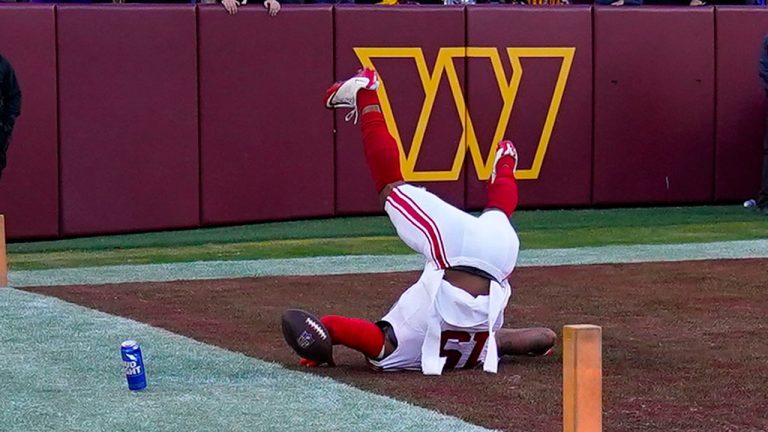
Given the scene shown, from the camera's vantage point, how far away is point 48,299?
9453mm

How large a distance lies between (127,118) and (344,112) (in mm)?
2050

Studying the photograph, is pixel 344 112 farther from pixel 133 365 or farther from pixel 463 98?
pixel 133 365

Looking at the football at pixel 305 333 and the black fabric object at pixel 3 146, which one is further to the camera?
the black fabric object at pixel 3 146

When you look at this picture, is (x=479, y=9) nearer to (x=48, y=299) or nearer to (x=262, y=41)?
(x=262, y=41)

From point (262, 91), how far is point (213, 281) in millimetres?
4174

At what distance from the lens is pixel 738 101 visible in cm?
1608

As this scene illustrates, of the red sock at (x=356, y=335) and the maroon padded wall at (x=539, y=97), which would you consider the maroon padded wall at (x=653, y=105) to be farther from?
the red sock at (x=356, y=335)

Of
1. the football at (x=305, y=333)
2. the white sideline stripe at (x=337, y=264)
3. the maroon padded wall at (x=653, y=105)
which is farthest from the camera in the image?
the maroon padded wall at (x=653, y=105)

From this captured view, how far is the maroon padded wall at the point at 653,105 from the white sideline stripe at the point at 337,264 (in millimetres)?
3201

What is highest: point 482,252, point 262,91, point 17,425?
point 262,91

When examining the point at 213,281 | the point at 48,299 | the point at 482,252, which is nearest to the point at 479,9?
the point at 213,281

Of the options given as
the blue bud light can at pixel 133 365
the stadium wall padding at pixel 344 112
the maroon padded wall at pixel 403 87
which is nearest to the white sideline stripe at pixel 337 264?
the stadium wall padding at pixel 344 112

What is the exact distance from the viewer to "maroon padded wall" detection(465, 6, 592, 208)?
15.2 metres

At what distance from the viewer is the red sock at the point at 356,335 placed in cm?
676
